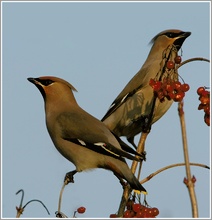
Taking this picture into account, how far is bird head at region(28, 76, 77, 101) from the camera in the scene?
202 inches

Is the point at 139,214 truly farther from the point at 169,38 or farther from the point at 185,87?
the point at 169,38

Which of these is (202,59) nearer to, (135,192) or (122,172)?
(135,192)

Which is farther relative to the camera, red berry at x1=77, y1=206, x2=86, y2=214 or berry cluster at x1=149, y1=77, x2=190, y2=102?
red berry at x1=77, y1=206, x2=86, y2=214

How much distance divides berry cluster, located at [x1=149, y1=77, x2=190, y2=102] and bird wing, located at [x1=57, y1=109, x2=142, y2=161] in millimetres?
882

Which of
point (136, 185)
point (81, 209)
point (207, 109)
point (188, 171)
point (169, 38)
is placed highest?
point (169, 38)

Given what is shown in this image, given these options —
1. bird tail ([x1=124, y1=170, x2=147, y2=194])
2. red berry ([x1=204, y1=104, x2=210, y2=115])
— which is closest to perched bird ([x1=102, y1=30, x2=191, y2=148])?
bird tail ([x1=124, y1=170, x2=147, y2=194])

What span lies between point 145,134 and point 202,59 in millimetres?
487

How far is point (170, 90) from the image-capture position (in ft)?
10.5

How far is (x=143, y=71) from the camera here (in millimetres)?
6051

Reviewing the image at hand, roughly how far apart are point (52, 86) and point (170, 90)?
2.10 meters

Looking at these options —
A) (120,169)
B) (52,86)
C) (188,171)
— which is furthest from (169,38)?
(188,171)

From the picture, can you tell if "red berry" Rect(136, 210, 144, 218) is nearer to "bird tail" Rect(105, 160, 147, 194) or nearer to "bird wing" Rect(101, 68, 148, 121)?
"bird tail" Rect(105, 160, 147, 194)

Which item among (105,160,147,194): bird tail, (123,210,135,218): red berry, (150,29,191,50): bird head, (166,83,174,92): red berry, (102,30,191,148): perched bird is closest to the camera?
(123,210,135,218): red berry

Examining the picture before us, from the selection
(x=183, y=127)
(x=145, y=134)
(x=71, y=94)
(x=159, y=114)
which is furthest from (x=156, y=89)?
(x=159, y=114)
